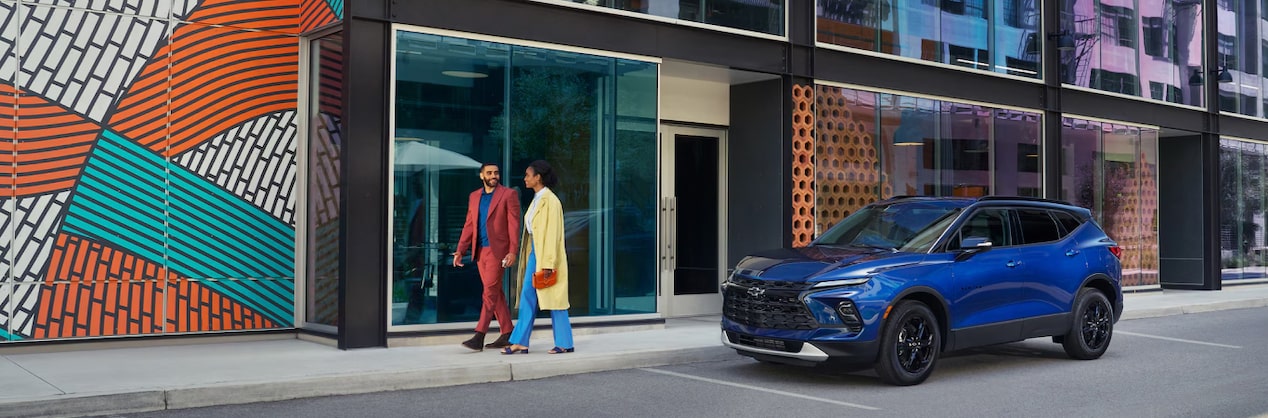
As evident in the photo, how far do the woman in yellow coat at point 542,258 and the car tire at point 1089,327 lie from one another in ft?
16.6

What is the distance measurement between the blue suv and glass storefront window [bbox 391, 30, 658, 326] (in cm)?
315

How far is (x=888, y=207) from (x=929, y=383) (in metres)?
2.02

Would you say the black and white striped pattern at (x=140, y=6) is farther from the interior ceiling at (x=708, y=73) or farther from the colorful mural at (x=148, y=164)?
the interior ceiling at (x=708, y=73)

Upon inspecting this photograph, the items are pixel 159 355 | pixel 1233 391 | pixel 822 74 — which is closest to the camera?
pixel 1233 391

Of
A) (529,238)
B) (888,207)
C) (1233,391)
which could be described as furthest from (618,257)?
(1233,391)

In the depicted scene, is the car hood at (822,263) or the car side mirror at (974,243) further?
the car side mirror at (974,243)

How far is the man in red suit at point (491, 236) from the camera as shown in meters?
10.5

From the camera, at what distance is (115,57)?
10992mm

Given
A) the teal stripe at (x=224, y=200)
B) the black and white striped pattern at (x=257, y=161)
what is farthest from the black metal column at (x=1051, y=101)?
the teal stripe at (x=224, y=200)

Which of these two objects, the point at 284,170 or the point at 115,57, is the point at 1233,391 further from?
the point at 115,57

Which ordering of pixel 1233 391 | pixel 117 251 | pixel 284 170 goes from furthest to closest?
pixel 284 170 → pixel 117 251 → pixel 1233 391

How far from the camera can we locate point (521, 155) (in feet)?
40.0

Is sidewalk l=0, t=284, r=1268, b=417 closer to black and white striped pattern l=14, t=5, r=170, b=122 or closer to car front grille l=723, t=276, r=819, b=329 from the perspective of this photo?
car front grille l=723, t=276, r=819, b=329

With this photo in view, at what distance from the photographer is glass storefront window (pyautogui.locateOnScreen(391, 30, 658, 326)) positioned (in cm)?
1144
